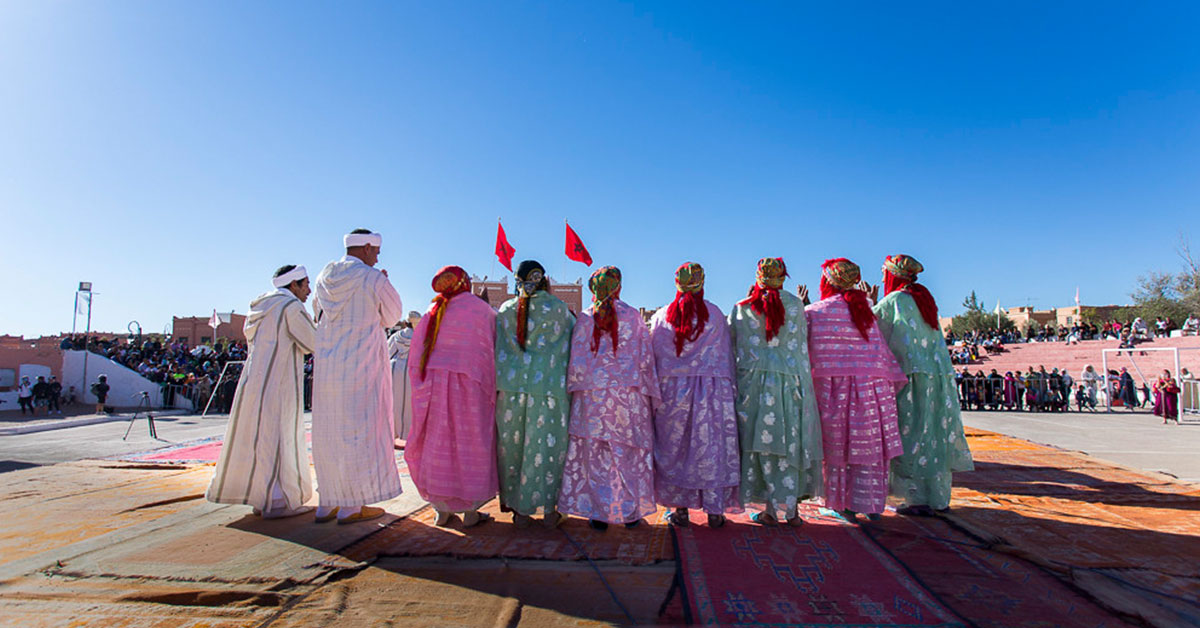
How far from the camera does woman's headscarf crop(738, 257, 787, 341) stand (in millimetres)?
3824

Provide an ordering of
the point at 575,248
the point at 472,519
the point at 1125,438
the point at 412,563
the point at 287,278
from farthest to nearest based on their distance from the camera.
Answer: the point at 1125,438
the point at 575,248
the point at 287,278
the point at 472,519
the point at 412,563

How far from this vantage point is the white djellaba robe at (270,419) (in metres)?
3.88

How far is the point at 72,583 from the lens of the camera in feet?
8.48

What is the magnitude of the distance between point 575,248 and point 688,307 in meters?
2.56

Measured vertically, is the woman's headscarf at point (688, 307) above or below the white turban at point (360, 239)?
below

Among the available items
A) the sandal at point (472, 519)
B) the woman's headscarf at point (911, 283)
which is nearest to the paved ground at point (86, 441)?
the sandal at point (472, 519)

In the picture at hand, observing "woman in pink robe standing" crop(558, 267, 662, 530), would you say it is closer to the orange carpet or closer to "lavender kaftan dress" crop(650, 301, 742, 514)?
"lavender kaftan dress" crop(650, 301, 742, 514)

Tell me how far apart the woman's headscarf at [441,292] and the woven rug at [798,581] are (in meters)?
2.07

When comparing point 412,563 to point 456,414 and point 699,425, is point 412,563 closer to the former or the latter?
point 456,414

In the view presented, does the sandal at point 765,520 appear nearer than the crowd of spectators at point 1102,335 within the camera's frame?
Yes

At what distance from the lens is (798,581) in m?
2.62

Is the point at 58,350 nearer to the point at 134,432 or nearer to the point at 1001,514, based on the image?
the point at 134,432

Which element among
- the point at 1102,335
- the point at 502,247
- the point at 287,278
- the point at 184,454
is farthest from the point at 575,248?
the point at 1102,335

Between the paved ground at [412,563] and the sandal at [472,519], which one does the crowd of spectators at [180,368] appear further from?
the sandal at [472,519]
